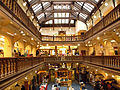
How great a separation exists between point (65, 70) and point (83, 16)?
10.6 m

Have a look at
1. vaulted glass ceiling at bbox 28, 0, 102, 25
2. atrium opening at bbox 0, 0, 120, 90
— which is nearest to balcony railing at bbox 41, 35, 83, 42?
atrium opening at bbox 0, 0, 120, 90

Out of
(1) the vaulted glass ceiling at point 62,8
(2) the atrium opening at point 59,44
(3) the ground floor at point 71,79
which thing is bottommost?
(3) the ground floor at point 71,79

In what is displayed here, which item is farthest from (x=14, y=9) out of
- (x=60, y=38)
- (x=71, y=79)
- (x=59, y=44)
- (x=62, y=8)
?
(x=71, y=79)

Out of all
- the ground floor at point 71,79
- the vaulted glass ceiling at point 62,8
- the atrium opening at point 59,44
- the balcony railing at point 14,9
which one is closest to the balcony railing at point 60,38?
the atrium opening at point 59,44

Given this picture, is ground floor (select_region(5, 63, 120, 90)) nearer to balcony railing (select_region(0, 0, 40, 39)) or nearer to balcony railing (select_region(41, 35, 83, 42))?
balcony railing (select_region(41, 35, 83, 42))

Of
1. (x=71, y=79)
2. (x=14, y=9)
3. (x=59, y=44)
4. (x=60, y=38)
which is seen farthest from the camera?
(x=71, y=79)

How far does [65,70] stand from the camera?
21.4 meters

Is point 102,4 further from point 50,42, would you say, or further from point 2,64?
point 2,64

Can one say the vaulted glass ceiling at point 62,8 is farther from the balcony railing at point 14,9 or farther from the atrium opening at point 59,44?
the balcony railing at point 14,9

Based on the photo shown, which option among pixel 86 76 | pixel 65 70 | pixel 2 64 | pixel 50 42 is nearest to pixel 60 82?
pixel 65 70

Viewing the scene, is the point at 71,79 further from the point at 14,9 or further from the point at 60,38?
the point at 14,9

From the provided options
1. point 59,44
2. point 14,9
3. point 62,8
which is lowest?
point 59,44

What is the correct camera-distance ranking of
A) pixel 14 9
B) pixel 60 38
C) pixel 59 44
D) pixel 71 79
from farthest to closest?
pixel 71 79, pixel 59 44, pixel 60 38, pixel 14 9

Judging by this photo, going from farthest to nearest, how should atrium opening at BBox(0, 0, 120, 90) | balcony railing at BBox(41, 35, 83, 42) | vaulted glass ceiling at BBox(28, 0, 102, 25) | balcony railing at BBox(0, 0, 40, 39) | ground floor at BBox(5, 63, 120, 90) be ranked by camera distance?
balcony railing at BBox(41, 35, 83, 42), vaulted glass ceiling at BBox(28, 0, 102, 25), ground floor at BBox(5, 63, 120, 90), atrium opening at BBox(0, 0, 120, 90), balcony railing at BBox(0, 0, 40, 39)
